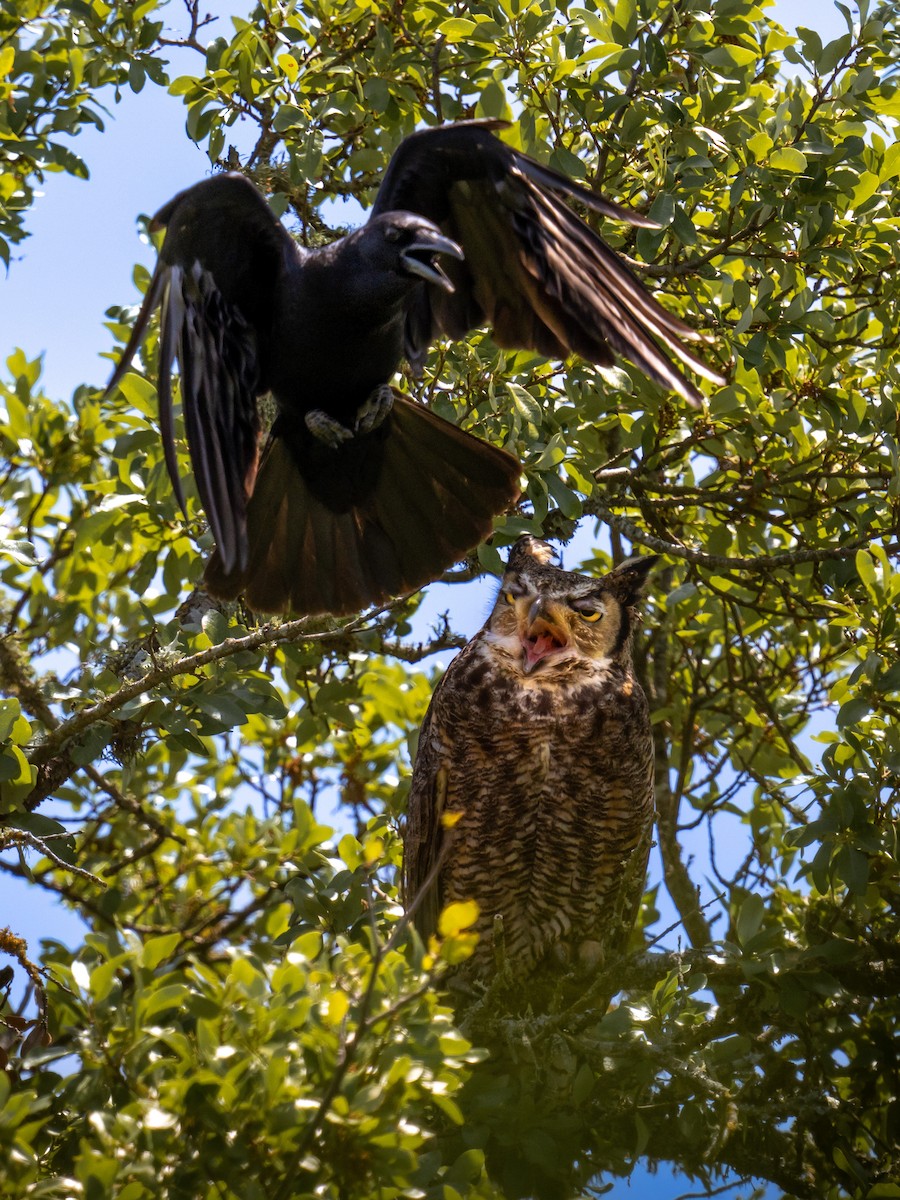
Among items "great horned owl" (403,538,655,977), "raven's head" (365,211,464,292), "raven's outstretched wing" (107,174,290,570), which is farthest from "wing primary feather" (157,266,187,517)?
"great horned owl" (403,538,655,977)

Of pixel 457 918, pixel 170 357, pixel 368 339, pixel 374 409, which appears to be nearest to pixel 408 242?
pixel 368 339

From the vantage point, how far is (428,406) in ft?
12.2

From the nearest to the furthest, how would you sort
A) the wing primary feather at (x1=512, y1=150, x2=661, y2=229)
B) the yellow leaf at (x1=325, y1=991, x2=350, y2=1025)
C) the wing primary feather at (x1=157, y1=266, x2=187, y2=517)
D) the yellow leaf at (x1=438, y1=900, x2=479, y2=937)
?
1. the yellow leaf at (x1=438, y1=900, x2=479, y2=937)
2. the yellow leaf at (x1=325, y1=991, x2=350, y2=1025)
3. the wing primary feather at (x1=157, y1=266, x2=187, y2=517)
4. the wing primary feather at (x1=512, y1=150, x2=661, y2=229)

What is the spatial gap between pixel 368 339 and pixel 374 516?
63 centimetres

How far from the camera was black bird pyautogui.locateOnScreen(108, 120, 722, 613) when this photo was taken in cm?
311

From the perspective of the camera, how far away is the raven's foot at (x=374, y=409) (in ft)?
11.8

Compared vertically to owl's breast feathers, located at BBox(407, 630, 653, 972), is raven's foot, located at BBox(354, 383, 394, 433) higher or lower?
higher

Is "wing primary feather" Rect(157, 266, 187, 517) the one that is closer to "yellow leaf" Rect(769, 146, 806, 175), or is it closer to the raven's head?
the raven's head

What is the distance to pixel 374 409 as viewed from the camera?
11.8 ft

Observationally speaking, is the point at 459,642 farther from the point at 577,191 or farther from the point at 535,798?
the point at 577,191

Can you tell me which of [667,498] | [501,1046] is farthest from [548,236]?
[501,1046]

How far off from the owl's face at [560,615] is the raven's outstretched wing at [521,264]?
0.77 meters

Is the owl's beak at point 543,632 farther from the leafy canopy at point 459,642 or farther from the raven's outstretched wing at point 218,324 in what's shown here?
the raven's outstretched wing at point 218,324

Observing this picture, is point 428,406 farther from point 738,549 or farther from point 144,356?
point 738,549
